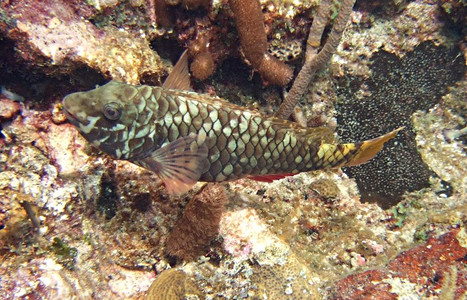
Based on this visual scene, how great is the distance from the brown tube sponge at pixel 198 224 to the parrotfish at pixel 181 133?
251mm

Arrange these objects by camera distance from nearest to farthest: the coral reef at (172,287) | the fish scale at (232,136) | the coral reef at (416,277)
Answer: the fish scale at (232,136) → the coral reef at (416,277) → the coral reef at (172,287)

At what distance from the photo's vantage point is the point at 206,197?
10.5ft

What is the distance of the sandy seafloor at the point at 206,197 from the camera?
3.04 meters

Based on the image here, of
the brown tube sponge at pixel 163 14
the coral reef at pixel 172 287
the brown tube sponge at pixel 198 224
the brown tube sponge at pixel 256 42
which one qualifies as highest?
the brown tube sponge at pixel 256 42

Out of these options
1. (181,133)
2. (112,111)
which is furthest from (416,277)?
(112,111)

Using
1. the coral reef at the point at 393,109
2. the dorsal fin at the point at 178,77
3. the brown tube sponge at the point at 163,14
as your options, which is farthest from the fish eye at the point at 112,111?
the coral reef at the point at 393,109

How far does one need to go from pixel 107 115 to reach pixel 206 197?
4.06ft

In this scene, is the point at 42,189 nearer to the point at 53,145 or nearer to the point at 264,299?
the point at 53,145

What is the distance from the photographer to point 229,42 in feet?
14.2

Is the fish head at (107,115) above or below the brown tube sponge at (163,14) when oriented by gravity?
below

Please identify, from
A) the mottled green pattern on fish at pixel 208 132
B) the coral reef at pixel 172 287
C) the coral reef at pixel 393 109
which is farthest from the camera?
the coral reef at pixel 393 109

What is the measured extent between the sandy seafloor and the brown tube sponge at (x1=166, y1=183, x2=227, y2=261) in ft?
0.16

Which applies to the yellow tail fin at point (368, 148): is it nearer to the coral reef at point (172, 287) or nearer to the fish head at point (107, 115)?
the coral reef at point (172, 287)

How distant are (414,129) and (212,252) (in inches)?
150
